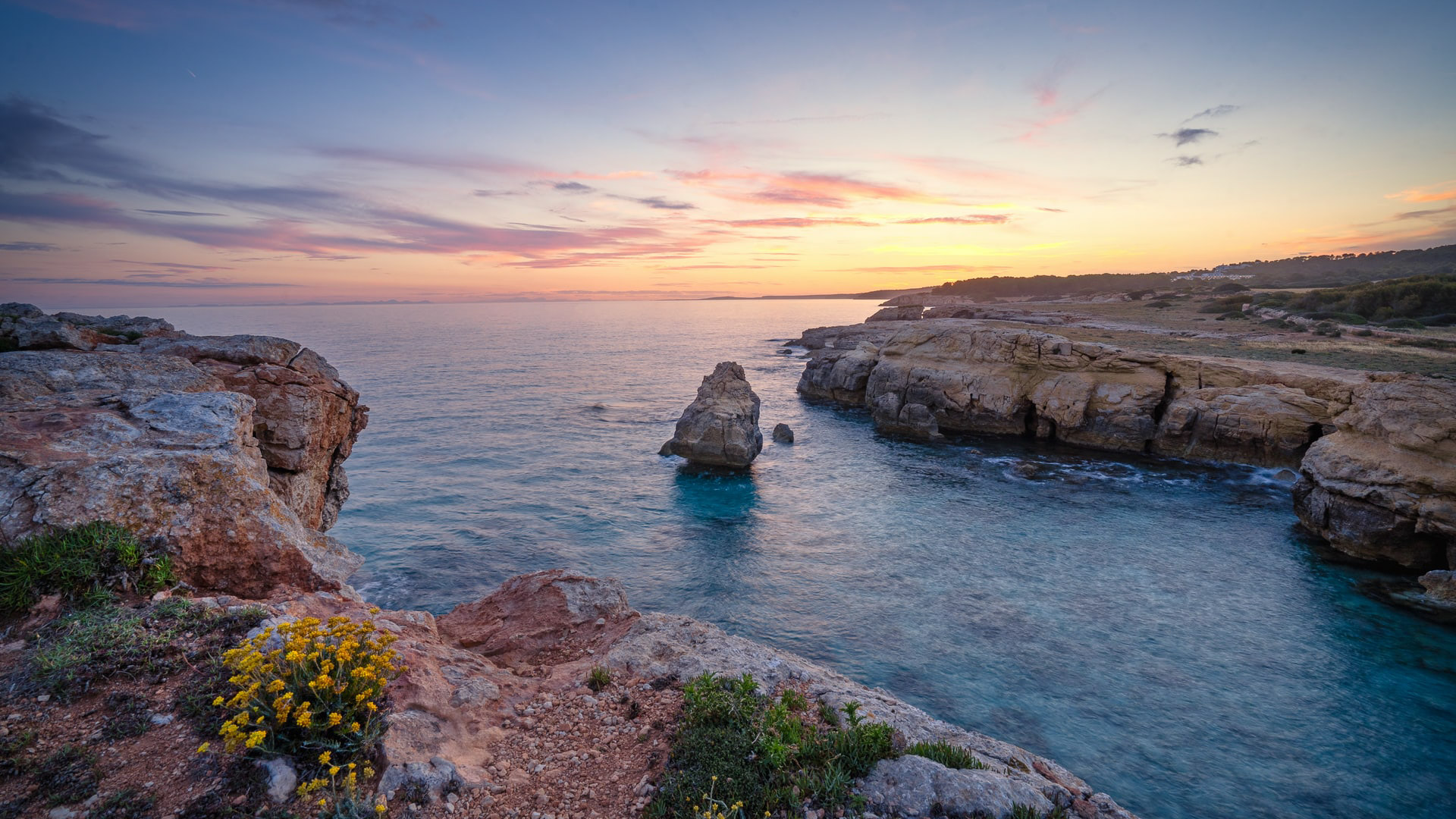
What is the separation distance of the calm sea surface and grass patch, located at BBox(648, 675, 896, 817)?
9234mm

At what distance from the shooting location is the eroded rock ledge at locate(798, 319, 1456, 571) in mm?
21375

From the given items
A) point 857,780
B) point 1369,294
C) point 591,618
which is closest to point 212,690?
point 591,618

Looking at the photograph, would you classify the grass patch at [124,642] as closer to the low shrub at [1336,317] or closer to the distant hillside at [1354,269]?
the low shrub at [1336,317]

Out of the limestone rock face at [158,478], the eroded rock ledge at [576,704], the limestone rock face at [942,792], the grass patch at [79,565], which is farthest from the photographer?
the limestone rock face at [158,478]

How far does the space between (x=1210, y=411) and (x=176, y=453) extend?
4465 centimetres

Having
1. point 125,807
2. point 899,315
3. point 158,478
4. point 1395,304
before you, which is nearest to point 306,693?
point 125,807

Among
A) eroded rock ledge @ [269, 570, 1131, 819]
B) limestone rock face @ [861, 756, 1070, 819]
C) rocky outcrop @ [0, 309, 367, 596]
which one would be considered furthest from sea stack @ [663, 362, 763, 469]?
limestone rock face @ [861, 756, 1070, 819]

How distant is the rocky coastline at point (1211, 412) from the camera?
2134 centimetres

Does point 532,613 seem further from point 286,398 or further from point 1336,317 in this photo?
point 1336,317

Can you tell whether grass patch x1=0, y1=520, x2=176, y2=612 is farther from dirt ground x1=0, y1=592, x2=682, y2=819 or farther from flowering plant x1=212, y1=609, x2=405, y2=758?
flowering plant x1=212, y1=609, x2=405, y2=758

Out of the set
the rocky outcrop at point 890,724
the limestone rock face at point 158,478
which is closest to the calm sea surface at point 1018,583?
the rocky outcrop at point 890,724

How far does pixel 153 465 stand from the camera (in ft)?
26.5

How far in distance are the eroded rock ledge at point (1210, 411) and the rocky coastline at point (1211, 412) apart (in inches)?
2.4

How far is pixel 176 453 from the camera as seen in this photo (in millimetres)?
8461
